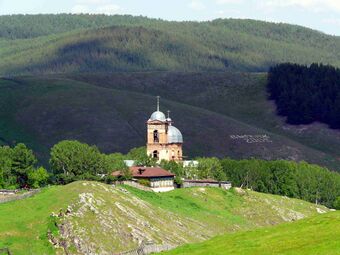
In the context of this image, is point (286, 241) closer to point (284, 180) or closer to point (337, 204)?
point (337, 204)

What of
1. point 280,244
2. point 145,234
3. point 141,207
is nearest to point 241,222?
point 141,207

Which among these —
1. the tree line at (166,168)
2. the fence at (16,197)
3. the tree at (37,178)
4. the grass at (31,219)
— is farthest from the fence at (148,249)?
the tree at (37,178)

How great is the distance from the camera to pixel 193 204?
142 m

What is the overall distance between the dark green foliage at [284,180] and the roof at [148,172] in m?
26.3

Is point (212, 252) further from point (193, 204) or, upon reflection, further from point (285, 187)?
point (285, 187)

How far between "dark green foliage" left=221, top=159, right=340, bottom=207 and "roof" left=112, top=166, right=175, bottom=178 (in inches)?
1034

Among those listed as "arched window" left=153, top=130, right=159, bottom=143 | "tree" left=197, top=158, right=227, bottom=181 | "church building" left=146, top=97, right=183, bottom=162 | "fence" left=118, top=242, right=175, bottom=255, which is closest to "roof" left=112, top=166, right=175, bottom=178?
"tree" left=197, top=158, right=227, bottom=181

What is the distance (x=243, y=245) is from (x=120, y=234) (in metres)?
30.9

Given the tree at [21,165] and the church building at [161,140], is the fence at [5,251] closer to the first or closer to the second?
the tree at [21,165]

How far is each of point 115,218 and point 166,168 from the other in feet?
155

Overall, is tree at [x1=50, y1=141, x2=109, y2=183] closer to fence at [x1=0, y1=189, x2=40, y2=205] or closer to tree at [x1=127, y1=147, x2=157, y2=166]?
tree at [x1=127, y1=147, x2=157, y2=166]

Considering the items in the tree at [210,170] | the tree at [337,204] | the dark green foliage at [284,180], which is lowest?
the tree at [337,204]

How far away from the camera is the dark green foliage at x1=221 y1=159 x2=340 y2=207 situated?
178 m

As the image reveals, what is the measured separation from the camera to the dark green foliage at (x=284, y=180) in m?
178
